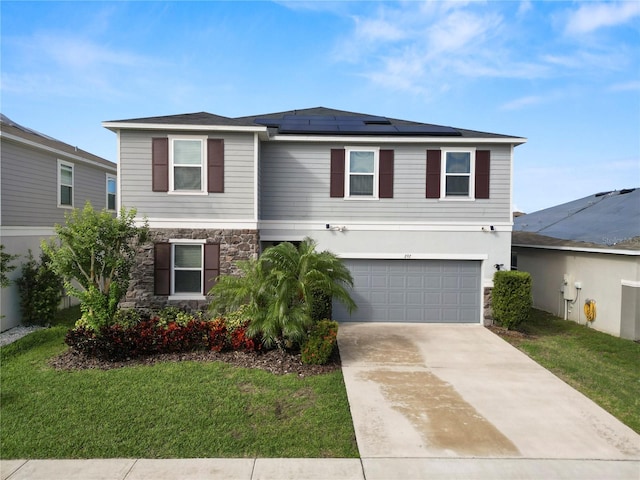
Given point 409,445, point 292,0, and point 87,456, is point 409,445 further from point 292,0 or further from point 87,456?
point 292,0

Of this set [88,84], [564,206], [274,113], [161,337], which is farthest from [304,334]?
[564,206]

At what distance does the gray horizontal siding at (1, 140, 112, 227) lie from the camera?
1039 centimetres

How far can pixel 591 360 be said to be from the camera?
27.1ft

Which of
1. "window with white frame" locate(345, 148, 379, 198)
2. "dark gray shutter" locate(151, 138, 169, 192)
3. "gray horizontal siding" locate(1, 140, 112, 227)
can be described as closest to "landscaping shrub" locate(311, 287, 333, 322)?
"window with white frame" locate(345, 148, 379, 198)

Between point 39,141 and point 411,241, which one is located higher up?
point 39,141

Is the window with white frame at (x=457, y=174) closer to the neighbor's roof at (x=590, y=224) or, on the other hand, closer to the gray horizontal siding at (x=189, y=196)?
the neighbor's roof at (x=590, y=224)

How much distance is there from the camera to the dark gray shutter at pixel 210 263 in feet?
33.0

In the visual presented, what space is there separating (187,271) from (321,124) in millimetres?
6170

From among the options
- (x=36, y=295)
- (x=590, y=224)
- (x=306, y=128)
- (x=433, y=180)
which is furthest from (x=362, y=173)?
(x=36, y=295)

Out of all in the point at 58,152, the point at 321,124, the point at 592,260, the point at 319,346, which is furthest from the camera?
the point at 58,152

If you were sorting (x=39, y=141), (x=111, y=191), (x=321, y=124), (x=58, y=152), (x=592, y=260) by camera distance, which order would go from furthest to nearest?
(x=111, y=191) < (x=58, y=152) < (x=321, y=124) < (x=39, y=141) < (x=592, y=260)

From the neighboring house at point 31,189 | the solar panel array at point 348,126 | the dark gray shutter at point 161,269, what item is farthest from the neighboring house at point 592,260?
the neighboring house at point 31,189

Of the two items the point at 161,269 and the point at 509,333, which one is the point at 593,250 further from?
the point at 161,269

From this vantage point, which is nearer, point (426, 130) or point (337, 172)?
point (337, 172)
